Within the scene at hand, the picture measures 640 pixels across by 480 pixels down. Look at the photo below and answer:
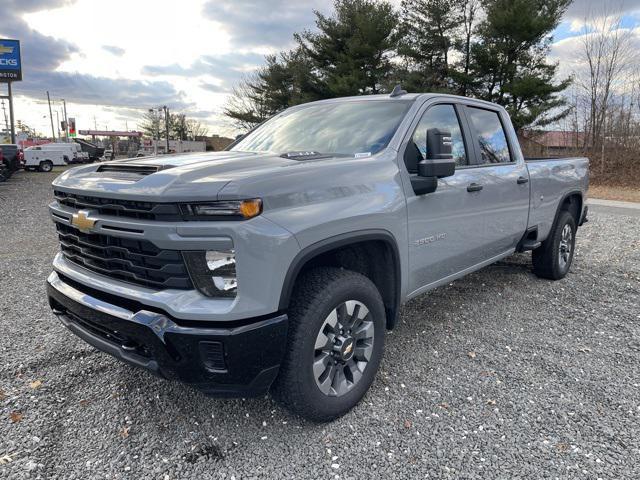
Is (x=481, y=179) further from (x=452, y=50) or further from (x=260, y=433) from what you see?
(x=452, y=50)

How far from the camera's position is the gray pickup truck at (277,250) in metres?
2.20

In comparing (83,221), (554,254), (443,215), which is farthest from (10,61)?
(443,215)

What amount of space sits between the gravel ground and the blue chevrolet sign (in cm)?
3525

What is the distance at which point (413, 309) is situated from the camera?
4.61 meters

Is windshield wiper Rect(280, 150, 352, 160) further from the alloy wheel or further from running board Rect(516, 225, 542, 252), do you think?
running board Rect(516, 225, 542, 252)

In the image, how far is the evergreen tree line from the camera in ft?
71.5

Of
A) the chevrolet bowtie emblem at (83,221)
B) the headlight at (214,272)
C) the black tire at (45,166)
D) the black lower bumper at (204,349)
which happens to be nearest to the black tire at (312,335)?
the black lower bumper at (204,349)

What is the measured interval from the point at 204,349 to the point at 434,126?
2414 mm

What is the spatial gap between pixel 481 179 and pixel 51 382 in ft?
11.5

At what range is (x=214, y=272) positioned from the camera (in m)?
2.21

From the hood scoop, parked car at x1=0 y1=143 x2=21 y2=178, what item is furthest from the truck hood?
parked car at x1=0 y1=143 x2=21 y2=178

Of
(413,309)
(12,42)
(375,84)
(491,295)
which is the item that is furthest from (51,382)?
(12,42)

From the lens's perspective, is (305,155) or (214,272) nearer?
(214,272)

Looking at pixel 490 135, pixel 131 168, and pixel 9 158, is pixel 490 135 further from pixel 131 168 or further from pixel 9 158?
pixel 9 158
